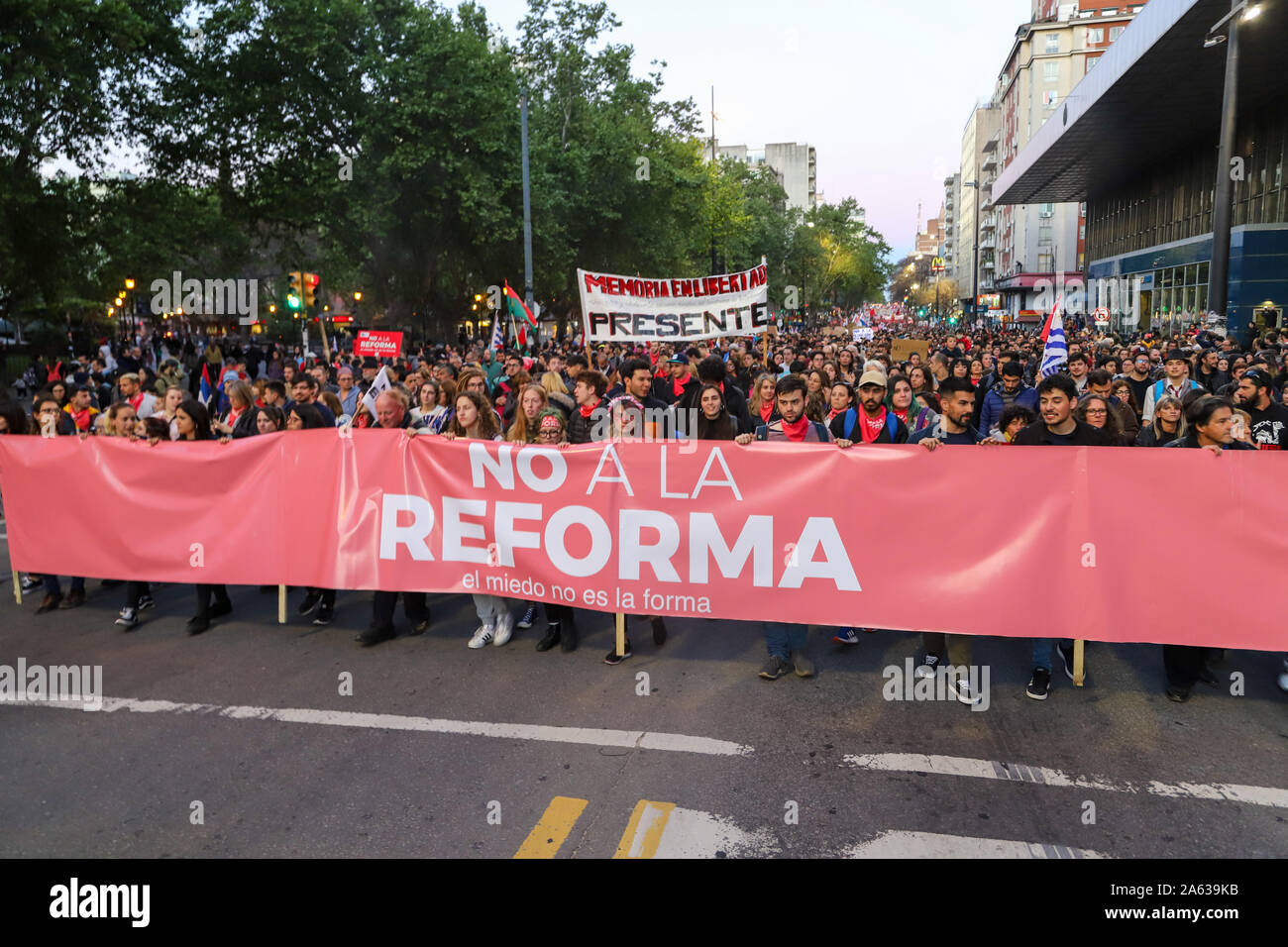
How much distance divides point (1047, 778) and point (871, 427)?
3.05 meters

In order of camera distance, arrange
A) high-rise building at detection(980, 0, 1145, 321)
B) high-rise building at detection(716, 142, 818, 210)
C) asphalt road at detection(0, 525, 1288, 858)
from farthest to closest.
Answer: high-rise building at detection(716, 142, 818, 210), high-rise building at detection(980, 0, 1145, 321), asphalt road at detection(0, 525, 1288, 858)

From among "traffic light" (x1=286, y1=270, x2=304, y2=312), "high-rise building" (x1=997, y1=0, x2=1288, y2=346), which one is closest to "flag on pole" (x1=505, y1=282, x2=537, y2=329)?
"traffic light" (x1=286, y1=270, x2=304, y2=312)

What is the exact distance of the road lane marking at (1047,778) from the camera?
448 cm

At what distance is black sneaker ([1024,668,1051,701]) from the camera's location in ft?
18.8

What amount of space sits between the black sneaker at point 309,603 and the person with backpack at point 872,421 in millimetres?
4244

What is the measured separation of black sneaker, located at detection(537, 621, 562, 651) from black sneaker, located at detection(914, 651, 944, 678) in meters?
2.44

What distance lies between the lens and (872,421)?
23.5ft

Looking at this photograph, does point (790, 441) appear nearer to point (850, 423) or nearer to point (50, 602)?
point (850, 423)

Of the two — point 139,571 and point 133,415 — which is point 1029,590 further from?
point 133,415

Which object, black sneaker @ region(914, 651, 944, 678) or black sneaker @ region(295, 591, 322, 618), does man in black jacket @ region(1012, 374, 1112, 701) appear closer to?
black sneaker @ region(914, 651, 944, 678)

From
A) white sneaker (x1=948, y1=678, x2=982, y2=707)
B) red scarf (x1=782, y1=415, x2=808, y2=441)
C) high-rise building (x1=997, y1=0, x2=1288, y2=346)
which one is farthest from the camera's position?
high-rise building (x1=997, y1=0, x2=1288, y2=346)

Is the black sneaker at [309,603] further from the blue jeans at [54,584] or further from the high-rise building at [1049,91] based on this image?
the high-rise building at [1049,91]

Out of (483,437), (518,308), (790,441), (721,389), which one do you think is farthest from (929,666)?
(518,308)

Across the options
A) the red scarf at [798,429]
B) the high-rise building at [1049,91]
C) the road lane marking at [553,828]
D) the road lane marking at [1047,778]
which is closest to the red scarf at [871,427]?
the red scarf at [798,429]
